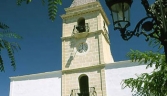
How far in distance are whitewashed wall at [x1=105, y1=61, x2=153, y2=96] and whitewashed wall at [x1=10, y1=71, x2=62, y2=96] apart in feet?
12.6

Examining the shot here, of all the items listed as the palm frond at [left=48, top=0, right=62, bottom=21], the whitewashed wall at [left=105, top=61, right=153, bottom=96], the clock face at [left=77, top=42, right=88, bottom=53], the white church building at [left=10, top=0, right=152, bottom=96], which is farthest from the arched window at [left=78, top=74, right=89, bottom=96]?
the palm frond at [left=48, top=0, right=62, bottom=21]

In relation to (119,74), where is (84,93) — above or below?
below

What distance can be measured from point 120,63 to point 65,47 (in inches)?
203

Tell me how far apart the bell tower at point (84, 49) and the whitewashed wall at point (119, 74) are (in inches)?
20.8

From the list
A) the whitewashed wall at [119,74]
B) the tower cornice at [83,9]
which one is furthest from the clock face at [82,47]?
the whitewashed wall at [119,74]

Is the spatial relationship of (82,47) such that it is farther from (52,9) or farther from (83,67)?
(52,9)

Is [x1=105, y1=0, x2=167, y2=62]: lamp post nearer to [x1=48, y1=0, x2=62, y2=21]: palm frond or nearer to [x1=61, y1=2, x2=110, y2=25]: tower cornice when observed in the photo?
[x1=48, y1=0, x2=62, y2=21]: palm frond

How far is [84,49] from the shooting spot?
19.9 meters

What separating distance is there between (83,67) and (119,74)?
2.94 meters

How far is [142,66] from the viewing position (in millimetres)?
16984

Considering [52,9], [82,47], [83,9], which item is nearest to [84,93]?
[82,47]

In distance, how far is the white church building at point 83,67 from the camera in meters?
17.7

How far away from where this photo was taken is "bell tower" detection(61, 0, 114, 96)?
18.6 m

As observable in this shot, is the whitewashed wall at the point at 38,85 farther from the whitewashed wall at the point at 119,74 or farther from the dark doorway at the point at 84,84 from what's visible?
the whitewashed wall at the point at 119,74
